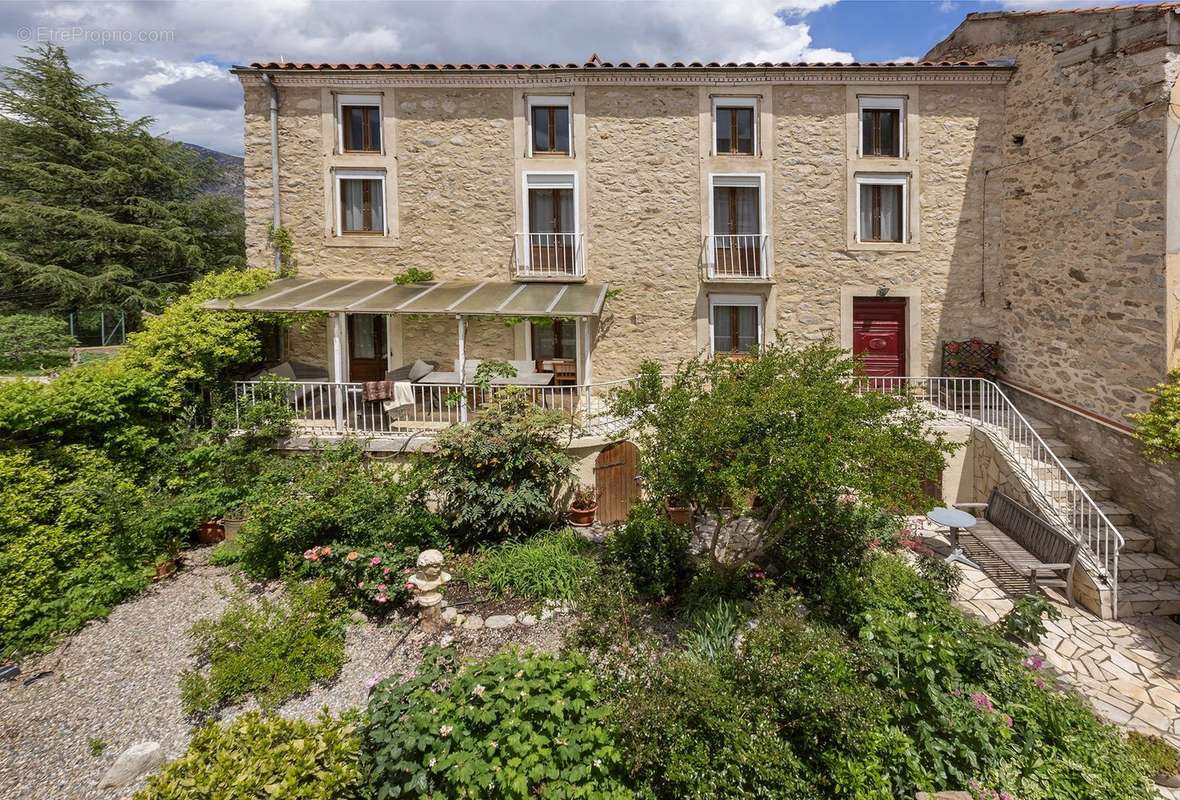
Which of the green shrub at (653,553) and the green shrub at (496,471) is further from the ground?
the green shrub at (496,471)

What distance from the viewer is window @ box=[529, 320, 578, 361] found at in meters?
13.1

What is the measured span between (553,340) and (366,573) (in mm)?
7433

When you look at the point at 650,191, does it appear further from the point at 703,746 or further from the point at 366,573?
the point at 703,746

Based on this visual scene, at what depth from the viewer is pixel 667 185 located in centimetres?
1286

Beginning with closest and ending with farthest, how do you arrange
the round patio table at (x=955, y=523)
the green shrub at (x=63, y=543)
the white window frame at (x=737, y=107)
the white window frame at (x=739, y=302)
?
the green shrub at (x=63, y=543)
the round patio table at (x=955, y=523)
the white window frame at (x=737, y=107)
the white window frame at (x=739, y=302)

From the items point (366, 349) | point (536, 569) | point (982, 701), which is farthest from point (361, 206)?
point (982, 701)

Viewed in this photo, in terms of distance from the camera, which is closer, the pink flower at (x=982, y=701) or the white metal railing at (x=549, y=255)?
the pink flower at (x=982, y=701)

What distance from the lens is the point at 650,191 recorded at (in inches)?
507

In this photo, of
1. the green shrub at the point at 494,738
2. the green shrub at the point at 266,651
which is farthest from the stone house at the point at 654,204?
the green shrub at the point at 494,738

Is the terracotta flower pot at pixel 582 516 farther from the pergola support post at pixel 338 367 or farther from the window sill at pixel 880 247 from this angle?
the window sill at pixel 880 247

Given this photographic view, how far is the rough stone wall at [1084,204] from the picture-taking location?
884cm

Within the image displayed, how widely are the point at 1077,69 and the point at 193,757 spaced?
56.0ft

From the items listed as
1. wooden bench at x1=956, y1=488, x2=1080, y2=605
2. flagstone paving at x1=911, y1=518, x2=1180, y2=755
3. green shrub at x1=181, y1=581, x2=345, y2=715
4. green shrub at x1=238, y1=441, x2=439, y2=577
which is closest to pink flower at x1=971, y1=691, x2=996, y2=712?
flagstone paving at x1=911, y1=518, x2=1180, y2=755

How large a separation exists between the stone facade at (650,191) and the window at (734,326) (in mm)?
307
